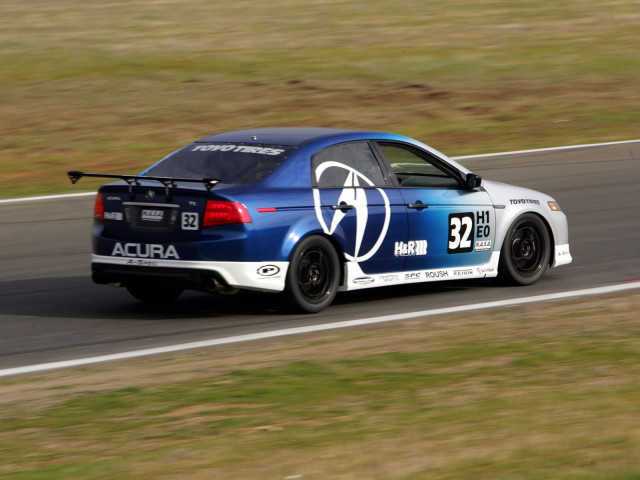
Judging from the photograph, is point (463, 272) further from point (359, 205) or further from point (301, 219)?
point (301, 219)

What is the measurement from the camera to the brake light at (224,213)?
29.9ft

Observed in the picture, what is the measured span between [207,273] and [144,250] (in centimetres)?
58

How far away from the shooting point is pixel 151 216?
30.7 ft

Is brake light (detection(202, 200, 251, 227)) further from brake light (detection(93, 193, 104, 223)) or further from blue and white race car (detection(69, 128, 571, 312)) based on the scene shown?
brake light (detection(93, 193, 104, 223))

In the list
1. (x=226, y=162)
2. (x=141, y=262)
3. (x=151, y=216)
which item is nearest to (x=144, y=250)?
(x=141, y=262)

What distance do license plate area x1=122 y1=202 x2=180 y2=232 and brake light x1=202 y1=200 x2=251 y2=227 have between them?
0.85 feet

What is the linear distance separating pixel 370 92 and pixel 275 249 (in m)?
16.1

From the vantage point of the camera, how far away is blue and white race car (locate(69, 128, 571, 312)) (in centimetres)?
918

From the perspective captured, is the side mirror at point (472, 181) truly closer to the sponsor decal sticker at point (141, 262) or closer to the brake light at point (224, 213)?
the brake light at point (224, 213)

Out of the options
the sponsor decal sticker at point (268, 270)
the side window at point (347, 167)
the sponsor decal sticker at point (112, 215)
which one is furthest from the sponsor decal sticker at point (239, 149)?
the sponsor decal sticker at point (268, 270)

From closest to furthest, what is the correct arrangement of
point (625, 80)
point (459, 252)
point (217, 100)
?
point (459, 252), point (217, 100), point (625, 80)

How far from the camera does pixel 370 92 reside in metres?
25.0

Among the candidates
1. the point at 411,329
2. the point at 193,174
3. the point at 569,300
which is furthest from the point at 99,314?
the point at 569,300

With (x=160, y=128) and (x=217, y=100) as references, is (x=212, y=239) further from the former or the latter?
(x=217, y=100)
